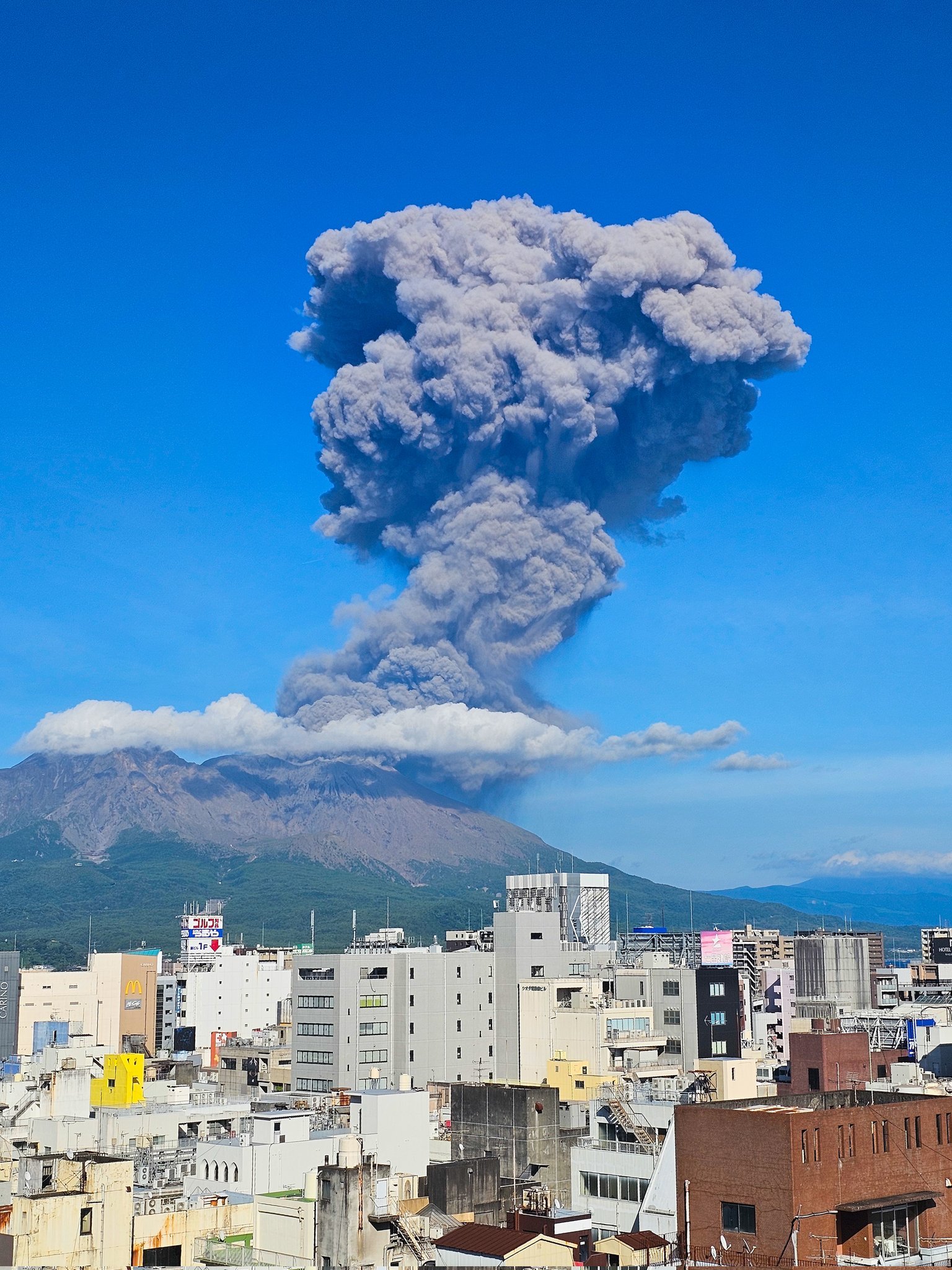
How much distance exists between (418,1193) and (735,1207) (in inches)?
560

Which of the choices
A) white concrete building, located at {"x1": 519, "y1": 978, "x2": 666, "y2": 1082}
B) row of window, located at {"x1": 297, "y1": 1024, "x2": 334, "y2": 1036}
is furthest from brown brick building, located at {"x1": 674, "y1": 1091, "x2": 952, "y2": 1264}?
row of window, located at {"x1": 297, "y1": 1024, "x2": 334, "y2": 1036}

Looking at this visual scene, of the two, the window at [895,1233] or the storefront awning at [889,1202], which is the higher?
the storefront awning at [889,1202]

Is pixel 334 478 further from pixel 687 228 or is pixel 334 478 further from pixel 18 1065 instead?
pixel 18 1065

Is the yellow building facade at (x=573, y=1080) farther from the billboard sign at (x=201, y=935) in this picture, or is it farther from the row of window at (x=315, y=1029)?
the billboard sign at (x=201, y=935)

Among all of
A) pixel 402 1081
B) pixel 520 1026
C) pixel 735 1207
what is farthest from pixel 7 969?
pixel 735 1207

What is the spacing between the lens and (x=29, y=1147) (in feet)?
126

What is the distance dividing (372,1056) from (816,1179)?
165 ft

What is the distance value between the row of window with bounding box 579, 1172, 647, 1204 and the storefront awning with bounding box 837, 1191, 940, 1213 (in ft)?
32.1

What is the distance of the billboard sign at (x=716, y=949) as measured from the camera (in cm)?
10406

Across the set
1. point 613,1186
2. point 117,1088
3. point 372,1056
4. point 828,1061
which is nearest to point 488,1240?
point 613,1186

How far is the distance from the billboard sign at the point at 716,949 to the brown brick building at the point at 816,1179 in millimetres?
78157

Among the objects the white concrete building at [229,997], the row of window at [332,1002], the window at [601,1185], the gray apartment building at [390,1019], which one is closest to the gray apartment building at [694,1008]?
the gray apartment building at [390,1019]

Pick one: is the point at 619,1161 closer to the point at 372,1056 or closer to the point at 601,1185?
the point at 601,1185

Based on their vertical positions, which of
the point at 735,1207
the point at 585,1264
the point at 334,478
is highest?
the point at 334,478
